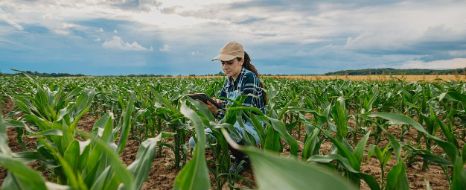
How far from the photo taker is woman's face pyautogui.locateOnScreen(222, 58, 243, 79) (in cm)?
394

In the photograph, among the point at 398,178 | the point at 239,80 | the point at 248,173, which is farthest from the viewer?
the point at 239,80

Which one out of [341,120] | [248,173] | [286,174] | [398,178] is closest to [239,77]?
[248,173]

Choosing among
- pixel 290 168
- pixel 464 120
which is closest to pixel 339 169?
pixel 290 168

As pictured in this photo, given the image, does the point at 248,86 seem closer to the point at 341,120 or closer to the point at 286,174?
the point at 341,120

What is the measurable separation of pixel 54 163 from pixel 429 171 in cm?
353

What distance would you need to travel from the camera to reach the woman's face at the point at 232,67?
3.94 metres

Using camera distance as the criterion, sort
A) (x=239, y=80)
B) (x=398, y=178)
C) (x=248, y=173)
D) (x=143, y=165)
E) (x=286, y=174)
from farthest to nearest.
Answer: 1. (x=239, y=80)
2. (x=248, y=173)
3. (x=398, y=178)
4. (x=143, y=165)
5. (x=286, y=174)

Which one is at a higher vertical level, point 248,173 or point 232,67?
point 232,67

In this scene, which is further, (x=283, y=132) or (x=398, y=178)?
(x=283, y=132)

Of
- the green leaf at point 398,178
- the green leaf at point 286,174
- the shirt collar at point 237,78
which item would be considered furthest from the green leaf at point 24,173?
the shirt collar at point 237,78

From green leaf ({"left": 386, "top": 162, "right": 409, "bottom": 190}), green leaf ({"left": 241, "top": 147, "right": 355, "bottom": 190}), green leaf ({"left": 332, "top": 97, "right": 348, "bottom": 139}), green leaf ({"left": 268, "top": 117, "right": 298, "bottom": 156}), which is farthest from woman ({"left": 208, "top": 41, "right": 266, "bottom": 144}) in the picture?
green leaf ({"left": 241, "top": 147, "right": 355, "bottom": 190})

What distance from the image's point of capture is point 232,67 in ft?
13.0

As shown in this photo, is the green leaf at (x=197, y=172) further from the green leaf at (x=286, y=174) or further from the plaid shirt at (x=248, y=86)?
the plaid shirt at (x=248, y=86)

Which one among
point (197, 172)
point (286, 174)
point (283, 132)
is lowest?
point (283, 132)
